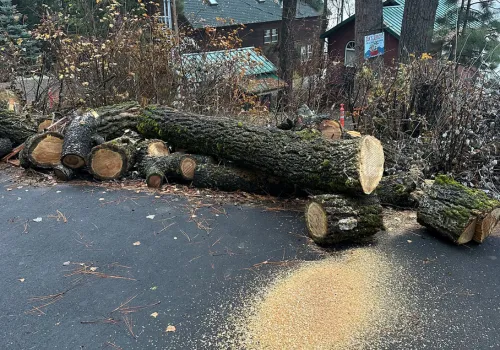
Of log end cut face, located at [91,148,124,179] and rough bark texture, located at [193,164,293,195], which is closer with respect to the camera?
rough bark texture, located at [193,164,293,195]

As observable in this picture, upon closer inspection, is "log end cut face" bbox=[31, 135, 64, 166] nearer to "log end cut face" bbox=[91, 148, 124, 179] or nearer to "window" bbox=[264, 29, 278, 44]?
"log end cut face" bbox=[91, 148, 124, 179]

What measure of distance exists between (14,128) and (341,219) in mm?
5316

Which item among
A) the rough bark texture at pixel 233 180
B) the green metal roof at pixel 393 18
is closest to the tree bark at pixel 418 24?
the rough bark texture at pixel 233 180

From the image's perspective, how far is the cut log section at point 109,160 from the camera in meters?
5.03

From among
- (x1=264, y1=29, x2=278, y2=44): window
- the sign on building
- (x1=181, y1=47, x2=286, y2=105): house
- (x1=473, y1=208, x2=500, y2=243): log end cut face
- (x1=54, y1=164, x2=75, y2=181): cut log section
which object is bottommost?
(x1=473, y1=208, x2=500, y2=243): log end cut face

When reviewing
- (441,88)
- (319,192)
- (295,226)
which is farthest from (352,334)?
(441,88)

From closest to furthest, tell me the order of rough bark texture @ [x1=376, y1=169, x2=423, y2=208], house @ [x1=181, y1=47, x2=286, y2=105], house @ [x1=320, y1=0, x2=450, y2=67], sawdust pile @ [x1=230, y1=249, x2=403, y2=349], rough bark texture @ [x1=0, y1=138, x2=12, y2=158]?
sawdust pile @ [x1=230, y1=249, x2=403, y2=349] → rough bark texture @ [x1=376, y1=169, x2=423, y2=208] → rough bark texture @ [x1=0, y1=138, x2=12, y2=158] → house @ [x1=181, y1=47, x2=286, y2=105] → house @ [x1=320, y1=0, x2=450, y2=67]

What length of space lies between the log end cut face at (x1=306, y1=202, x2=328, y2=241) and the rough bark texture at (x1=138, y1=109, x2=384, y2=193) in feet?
1.13

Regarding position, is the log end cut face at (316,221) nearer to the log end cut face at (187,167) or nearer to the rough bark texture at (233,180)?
the rough bark texture at (233,180)

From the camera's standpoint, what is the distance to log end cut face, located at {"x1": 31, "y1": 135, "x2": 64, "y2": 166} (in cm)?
532

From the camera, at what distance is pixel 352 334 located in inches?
95.2

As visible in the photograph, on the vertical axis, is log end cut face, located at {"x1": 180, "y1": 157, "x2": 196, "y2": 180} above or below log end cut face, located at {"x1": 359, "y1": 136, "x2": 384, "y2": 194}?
below

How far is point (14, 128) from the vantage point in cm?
609

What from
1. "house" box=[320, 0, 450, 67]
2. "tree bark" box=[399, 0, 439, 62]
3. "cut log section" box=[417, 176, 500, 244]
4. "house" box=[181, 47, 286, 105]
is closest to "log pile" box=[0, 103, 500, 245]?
"cut log section" box=[417, 176, 500, 244]
